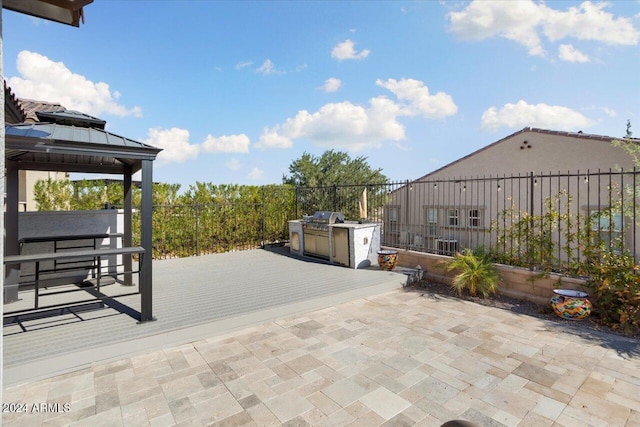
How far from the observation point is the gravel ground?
4.36 m

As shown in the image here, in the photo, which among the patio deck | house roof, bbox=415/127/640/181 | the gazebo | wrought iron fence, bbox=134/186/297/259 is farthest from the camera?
house roof, bbox=415/127/640/181

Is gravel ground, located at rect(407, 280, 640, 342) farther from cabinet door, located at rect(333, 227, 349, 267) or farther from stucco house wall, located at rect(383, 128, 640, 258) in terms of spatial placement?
stucco house wall, located at rect(383, 128, 640, 258)

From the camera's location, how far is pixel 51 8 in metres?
1.89

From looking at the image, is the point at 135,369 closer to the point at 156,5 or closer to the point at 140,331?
the point at 140,331

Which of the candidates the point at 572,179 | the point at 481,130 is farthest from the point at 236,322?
the point at 481,130

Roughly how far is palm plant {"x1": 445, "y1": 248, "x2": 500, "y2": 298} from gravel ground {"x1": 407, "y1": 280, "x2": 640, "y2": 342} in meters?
0.16

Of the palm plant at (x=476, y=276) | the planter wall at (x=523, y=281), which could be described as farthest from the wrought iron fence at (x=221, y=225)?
the palm plant at (x=476, y=276)

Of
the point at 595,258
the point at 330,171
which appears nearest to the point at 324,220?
the point at 595,258

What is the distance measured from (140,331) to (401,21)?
26.0 ft

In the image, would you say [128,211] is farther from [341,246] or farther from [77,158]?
[341,246]

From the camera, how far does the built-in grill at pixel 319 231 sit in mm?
8164

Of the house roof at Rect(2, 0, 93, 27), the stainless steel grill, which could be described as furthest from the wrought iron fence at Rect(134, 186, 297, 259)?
the house roof at Rect(2, 0, 93, 27)

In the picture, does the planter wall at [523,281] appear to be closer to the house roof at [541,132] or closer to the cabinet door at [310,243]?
the cabinet door at [310,243]

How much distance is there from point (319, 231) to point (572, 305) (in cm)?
547
